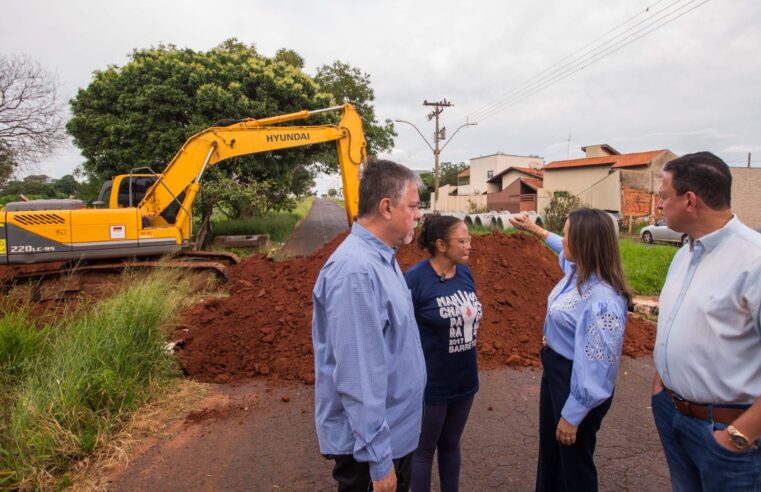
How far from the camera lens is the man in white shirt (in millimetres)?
1615

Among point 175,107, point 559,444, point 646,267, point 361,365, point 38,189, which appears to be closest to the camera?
point 361,365

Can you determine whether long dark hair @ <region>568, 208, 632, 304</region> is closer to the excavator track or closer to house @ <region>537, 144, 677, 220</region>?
the excavator track

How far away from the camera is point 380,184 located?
1.78 m

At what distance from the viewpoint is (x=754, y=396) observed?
5.34ft

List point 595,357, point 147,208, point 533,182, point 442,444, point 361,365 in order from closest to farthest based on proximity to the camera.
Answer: point 361,365
point 595,357
point 442,444
point 147,208
point 533,182

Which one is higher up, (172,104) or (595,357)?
(172,104)

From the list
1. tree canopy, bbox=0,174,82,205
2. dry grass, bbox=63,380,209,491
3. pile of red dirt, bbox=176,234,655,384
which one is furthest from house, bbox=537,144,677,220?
tree canopy, bbox=0,174,82,205

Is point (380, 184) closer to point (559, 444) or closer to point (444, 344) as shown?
point (444, 344)

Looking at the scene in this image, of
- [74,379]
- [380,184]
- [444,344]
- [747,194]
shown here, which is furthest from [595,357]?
[747,194]

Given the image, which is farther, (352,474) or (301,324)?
(301,324)

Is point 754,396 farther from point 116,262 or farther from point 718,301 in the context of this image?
point 116,262

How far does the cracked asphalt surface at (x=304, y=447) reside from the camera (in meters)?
3.08

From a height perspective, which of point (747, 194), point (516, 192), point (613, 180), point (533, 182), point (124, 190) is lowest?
point (124, 190)

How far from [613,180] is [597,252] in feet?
80.3
